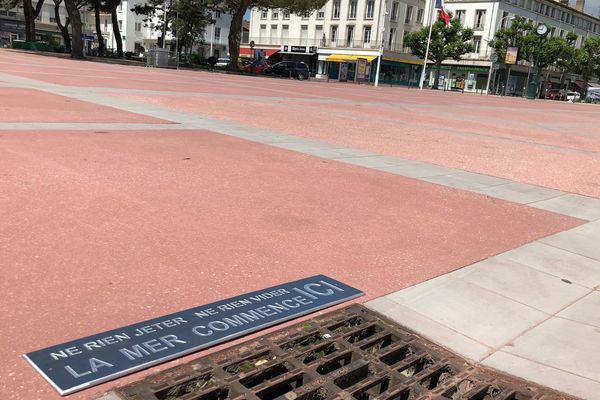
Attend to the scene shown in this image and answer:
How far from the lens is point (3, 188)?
5.26 metres

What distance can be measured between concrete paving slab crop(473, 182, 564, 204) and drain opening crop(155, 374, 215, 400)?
5552 millimetres

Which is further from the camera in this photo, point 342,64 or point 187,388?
point 342,64

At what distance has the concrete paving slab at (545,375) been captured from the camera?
2859 millimetres

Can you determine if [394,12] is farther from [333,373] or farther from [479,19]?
[333,373]

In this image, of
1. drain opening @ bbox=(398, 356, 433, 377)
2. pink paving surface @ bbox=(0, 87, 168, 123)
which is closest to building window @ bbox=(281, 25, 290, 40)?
pink paving surface @ bbox=(0, 87, 168, 123)

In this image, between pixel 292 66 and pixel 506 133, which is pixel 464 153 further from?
pixel 292 66

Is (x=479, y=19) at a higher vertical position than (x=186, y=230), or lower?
higher

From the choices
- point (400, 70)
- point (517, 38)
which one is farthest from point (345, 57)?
point (517, 38)

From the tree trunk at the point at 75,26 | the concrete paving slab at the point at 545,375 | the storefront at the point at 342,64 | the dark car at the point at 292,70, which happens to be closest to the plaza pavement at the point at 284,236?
the concrete paving slab at the point at 545,375

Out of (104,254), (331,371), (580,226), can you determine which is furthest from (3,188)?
(580,226)

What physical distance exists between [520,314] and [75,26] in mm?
42650

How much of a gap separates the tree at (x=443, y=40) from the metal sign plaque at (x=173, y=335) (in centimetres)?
6916

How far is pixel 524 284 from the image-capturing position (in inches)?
167

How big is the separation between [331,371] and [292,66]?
51.7 m
